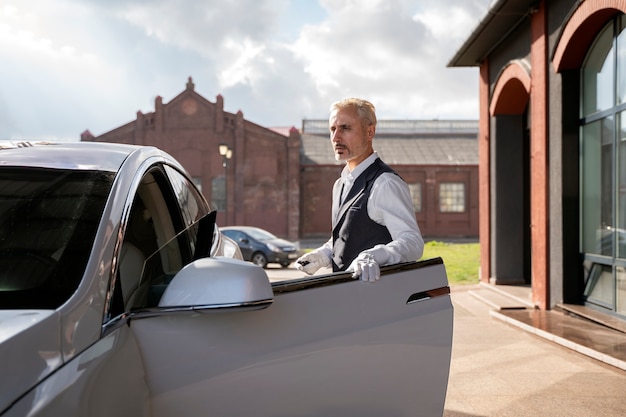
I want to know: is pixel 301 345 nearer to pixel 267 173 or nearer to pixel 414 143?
pixel 267 173

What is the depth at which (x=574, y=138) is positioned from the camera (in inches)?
359

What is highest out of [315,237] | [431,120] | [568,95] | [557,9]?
[431,120]

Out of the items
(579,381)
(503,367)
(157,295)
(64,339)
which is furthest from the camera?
(503,367)

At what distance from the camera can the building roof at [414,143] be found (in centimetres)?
4325

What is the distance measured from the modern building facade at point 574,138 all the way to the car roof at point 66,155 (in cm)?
667

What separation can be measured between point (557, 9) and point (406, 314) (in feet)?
27.8

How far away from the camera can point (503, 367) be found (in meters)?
6.25

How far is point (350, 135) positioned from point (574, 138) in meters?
7.09

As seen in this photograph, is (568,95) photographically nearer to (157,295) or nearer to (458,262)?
(157,295)

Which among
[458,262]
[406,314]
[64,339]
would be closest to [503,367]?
[406,314]

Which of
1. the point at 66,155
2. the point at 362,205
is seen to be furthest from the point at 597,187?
the point at 66,155

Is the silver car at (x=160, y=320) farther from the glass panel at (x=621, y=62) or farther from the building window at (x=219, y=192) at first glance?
the building window at (x=219, y=192)

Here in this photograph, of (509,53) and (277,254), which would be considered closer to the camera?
(509,53)

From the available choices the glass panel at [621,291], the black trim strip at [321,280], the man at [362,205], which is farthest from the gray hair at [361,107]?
the glass panel at [621,291]
